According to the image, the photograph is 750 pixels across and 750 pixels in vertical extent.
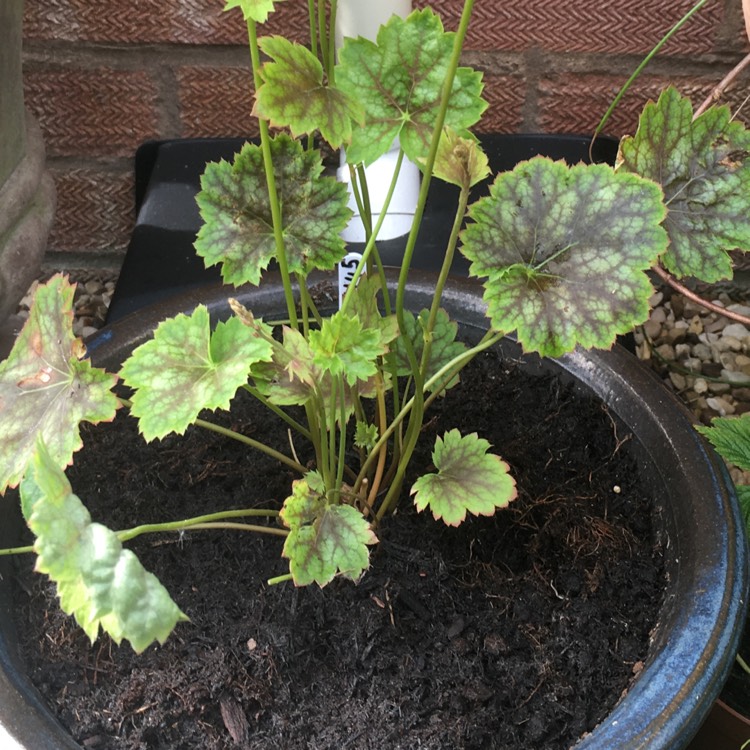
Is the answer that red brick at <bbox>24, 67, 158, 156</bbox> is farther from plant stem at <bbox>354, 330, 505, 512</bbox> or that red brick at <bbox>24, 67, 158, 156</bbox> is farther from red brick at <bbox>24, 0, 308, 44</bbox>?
plant stem at <bbox>354, 330, 505, 512</bbox>

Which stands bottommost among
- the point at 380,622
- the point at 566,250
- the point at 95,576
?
the point at 380,622

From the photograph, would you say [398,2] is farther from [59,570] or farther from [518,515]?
[59,570]

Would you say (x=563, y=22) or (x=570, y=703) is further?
(x=563, y=22)

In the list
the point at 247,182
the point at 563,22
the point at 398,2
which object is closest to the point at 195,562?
the point at 247,182

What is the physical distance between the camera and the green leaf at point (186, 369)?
1.94 ft

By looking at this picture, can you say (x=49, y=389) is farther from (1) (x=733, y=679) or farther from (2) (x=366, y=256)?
(1) (x=733, y=679)

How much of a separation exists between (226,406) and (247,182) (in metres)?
0.25

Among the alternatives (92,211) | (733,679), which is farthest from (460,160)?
(92,211)

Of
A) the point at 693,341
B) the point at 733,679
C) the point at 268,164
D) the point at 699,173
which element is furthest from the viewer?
the point at 693,341

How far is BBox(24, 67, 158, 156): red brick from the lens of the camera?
1.42 meters

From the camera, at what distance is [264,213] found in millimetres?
743

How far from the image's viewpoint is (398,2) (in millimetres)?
1049

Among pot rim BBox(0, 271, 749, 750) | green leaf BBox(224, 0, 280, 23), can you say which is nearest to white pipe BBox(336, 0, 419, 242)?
pot rim BBox(0, 271, 749, 750)

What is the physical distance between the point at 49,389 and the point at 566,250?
15.8 inches
